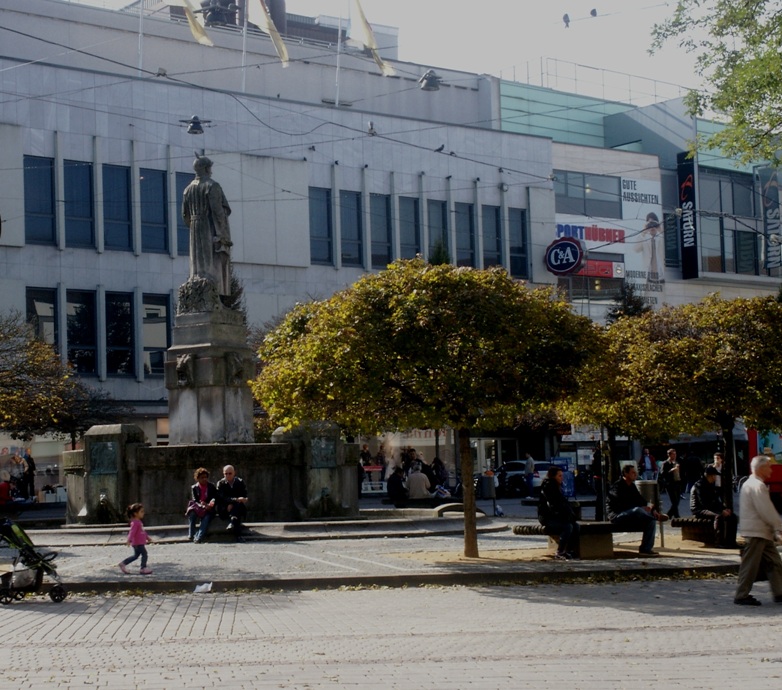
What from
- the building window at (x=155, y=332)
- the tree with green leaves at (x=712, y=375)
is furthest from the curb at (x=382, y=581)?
the building window at (x=155, y=332)

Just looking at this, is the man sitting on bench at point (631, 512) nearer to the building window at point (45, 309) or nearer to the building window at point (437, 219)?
the building window at point (45, 309)

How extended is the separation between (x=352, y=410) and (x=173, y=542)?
4776 mm

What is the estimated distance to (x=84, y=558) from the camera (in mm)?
19016

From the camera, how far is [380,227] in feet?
196

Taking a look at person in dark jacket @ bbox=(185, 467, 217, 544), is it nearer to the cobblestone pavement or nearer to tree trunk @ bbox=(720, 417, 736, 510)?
the cobblestone pavement

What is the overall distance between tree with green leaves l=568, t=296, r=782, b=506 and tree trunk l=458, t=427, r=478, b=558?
104 inches

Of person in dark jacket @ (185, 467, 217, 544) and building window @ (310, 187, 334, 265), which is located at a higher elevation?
building window @ (310, 187, 334, 265)

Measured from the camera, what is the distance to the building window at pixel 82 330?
51.2 meters

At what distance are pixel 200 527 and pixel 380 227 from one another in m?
40.0

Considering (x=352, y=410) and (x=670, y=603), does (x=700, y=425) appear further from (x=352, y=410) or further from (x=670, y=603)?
(x=670, y=603)

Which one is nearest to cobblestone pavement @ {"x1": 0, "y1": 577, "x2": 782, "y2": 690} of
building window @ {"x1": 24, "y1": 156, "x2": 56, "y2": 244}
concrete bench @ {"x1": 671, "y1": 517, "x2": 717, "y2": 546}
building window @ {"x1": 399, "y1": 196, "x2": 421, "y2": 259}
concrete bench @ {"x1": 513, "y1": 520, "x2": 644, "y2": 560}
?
concrete bench @ {"x1": 513, "y1": 520, "x2": 644, "y2": 560}

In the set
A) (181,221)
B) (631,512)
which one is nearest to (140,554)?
(631,512)

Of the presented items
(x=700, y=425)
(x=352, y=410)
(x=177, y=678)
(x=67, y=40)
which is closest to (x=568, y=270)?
(x=67, y=40)

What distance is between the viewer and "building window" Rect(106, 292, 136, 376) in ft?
171
